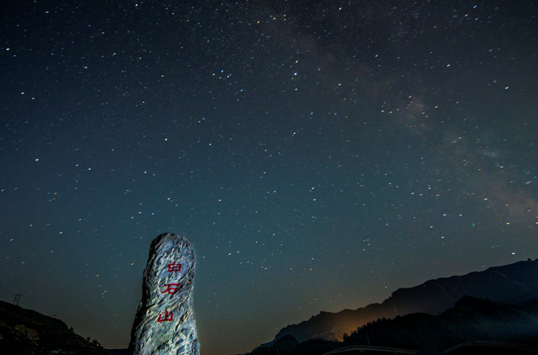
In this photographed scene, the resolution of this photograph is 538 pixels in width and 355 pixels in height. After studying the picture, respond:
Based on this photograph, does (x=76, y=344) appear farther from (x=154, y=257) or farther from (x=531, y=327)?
(x=531, y=327)

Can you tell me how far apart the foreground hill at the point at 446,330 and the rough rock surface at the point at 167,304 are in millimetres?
23842

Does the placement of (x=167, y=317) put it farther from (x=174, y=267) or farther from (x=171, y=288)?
(x=174, y=267)

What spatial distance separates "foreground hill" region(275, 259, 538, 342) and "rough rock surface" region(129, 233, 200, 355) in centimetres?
8101

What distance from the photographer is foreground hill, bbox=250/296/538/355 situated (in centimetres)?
2633

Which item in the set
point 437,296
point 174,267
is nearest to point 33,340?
point 174,267

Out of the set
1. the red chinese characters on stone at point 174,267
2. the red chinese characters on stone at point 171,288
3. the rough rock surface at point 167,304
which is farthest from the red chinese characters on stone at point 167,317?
the red chinese characters on stone at point 174,267

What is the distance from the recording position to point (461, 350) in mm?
20891

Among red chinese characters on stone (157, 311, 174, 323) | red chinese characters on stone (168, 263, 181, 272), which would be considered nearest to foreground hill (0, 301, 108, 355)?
red chinese characters on stone (168, 263, 181, 272)

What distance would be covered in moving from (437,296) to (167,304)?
101646 mm

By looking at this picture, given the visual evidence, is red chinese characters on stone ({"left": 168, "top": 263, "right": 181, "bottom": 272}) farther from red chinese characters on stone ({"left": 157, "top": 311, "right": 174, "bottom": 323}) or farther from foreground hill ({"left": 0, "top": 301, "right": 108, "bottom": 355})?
foreground hill ({"left": 0, "top": 301, "right": 108, "bottom": 355})

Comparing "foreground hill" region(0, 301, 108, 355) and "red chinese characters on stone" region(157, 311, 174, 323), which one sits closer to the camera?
"red chinese characters on stone" region(157, 311, 174, 323)

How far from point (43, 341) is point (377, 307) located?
98995 mm

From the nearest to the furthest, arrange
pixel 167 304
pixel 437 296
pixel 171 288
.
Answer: pixel 167 304 < pixel 171 288 < pixel 437 296

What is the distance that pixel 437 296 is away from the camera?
81.9m
